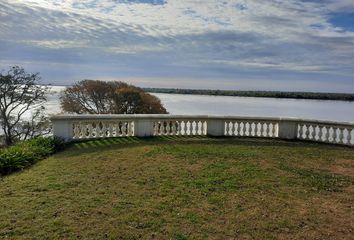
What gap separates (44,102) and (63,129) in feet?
62.6

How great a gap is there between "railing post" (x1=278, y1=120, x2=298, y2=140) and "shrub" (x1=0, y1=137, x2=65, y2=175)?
8052 millimetres

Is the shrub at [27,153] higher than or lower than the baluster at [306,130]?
lower

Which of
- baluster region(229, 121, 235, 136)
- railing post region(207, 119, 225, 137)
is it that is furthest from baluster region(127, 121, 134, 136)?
baluster region(229, 121, 235, 136)

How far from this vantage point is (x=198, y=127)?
41.2ft

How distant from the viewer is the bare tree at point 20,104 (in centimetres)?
2497

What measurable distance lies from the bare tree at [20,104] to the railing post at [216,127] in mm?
18972

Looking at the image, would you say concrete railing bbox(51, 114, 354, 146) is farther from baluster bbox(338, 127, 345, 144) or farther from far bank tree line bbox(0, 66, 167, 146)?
far bank tree line bbox(0, 66, 167, 146)

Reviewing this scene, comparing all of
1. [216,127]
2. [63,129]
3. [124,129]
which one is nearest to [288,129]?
[216,127]

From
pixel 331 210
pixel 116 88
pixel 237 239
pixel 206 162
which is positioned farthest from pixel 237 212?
pixel 116 88

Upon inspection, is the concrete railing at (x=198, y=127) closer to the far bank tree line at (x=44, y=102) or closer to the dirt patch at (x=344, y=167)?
the dirt patch at (x=344, y=167)

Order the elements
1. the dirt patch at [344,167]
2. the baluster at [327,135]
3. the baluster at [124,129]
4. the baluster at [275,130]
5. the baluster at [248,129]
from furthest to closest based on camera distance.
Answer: the baluster at [248,129] → the baluster at [275,130] → the baluster at [124,129] → the baluster at [327,135] → the dirt patch at [344,167]

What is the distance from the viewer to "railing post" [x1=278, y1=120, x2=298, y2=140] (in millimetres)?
11969

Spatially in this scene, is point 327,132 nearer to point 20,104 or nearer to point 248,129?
point 248,129

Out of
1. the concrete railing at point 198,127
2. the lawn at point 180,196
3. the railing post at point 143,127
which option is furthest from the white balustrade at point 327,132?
the railing post at point 143,127
